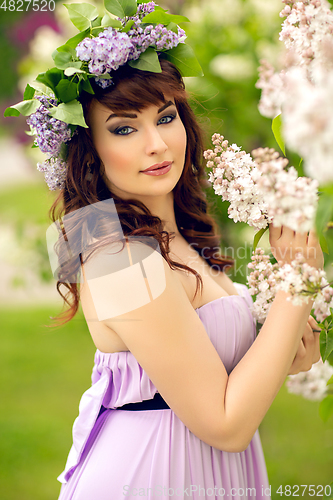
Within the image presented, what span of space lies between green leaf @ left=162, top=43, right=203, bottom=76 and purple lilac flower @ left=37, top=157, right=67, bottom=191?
50 cm

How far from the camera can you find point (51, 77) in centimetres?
131

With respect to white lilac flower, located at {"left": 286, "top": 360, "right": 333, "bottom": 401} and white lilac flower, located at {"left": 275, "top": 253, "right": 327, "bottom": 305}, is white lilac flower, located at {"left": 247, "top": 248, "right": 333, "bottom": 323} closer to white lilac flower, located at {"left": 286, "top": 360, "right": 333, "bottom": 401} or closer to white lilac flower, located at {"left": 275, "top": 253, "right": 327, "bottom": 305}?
white lilac flower, located at {"left": 275, "top": 253, "right": 327, "bottom": 305}

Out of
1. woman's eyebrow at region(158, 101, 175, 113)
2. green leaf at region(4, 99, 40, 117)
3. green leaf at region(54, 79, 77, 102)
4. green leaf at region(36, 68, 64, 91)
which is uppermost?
green leaf at region(36, 68, 64, 91)

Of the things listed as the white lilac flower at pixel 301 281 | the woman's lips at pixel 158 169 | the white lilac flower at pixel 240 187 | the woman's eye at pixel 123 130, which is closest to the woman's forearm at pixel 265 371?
the white lilac flower at pixel 240 187

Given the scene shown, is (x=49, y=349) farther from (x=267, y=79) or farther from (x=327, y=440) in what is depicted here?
(x=267, y=79)

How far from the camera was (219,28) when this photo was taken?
10.5 feet

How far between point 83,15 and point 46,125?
13.8 inches

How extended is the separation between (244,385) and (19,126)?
506 cm

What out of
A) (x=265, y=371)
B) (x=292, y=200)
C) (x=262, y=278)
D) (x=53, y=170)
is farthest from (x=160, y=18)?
(x=265, y=371)

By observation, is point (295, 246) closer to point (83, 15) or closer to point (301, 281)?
point (301, 281)

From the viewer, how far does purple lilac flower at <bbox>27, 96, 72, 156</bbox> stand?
1.31 metres

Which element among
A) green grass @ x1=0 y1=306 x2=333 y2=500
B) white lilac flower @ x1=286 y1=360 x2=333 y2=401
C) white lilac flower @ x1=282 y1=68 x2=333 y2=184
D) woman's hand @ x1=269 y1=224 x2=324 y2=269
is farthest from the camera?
green grass @ x1=0 y1=306 x2=333 y2=500

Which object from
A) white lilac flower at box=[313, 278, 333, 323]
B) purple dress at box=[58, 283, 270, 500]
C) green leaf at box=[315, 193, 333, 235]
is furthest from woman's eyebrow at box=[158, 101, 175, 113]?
green leaf at box=[315, 193, 333, 235]

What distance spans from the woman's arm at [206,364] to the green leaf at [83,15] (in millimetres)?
836
